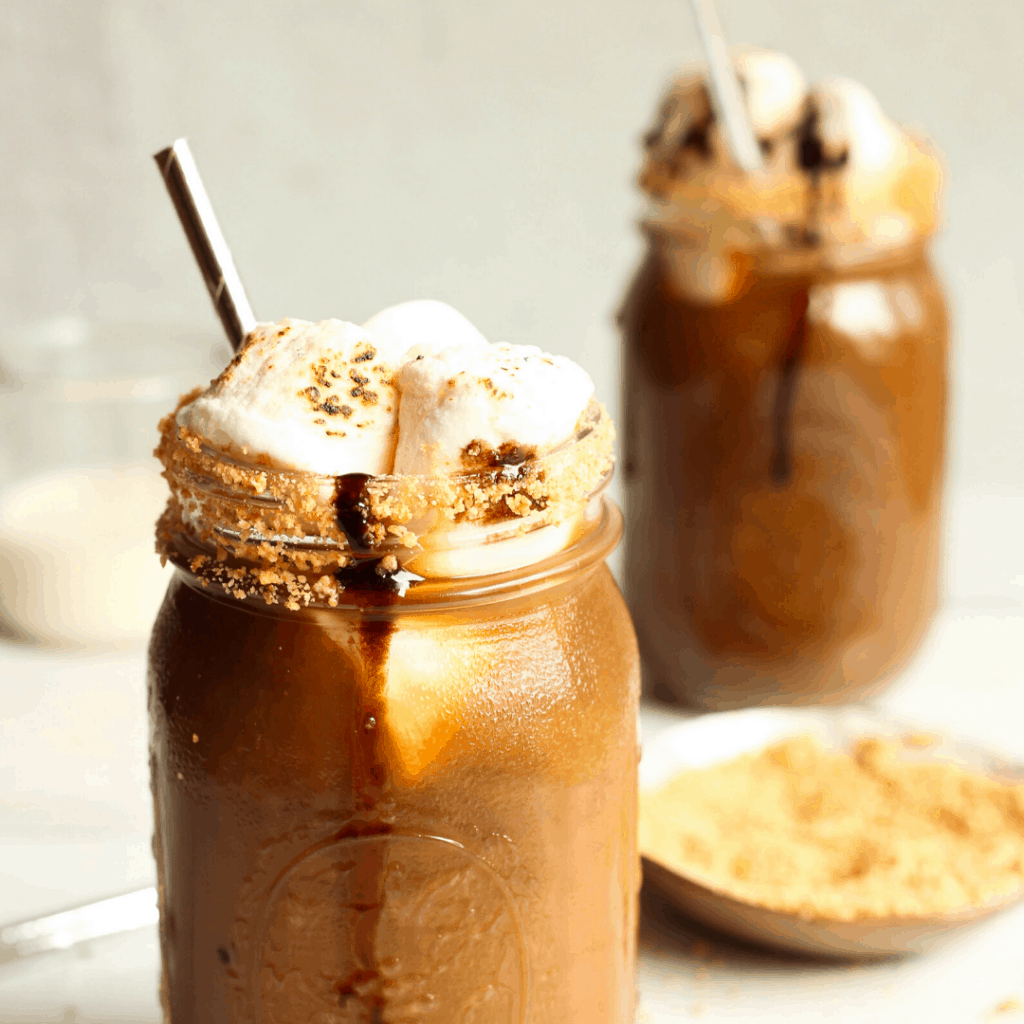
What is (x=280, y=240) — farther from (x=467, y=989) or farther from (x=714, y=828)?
(x=467, y=989)

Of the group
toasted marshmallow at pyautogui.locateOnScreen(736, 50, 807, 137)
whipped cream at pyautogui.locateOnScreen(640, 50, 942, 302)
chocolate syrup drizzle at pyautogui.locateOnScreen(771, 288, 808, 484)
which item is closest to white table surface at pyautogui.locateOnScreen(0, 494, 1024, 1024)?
chocolate syrup drizzle at pyautogui.locateOnScreen(771, 288, 808, 484)

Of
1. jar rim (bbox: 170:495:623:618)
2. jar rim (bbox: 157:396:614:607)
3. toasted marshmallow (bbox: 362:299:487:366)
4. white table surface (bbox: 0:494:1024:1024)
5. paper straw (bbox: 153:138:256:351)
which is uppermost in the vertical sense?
paper straw (bbox: 153:138:256:351)

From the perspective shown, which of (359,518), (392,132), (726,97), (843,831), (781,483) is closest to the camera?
(359,518)

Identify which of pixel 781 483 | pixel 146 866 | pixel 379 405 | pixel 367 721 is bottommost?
pixel 146 866

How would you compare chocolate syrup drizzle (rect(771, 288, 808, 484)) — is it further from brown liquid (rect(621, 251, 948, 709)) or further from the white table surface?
the white table surface

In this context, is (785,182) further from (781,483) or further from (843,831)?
(843,831)

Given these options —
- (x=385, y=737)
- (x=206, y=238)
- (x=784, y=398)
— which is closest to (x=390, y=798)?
(x=385, y=737)

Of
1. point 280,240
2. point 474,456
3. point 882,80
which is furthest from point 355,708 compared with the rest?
point 882,80
